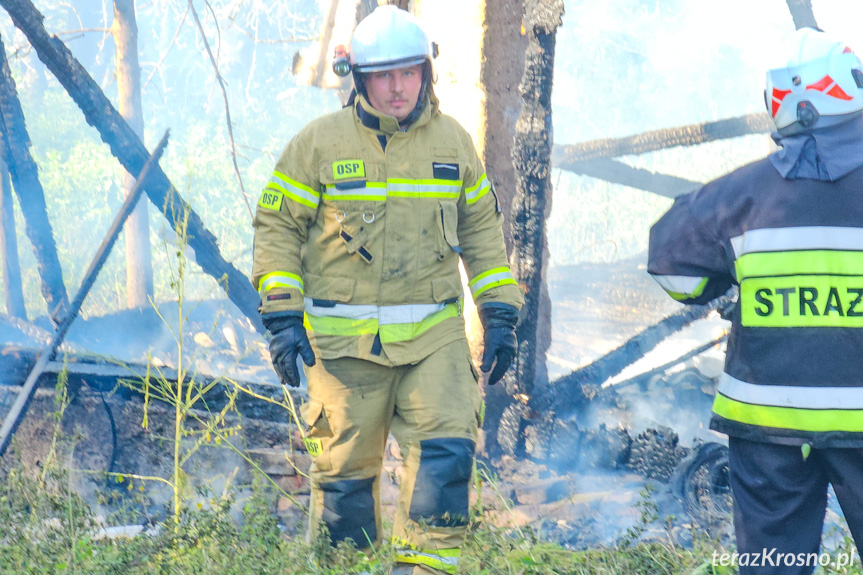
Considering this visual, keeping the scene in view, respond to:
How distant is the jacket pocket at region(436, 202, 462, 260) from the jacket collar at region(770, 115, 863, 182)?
3.80 feet

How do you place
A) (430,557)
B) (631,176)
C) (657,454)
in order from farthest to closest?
(631,176), (657,454), (430,557)

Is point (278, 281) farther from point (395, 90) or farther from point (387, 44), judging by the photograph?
point (387, 44)

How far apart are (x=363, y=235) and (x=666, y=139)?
17.0 ft

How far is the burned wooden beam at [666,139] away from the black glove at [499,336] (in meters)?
4.50

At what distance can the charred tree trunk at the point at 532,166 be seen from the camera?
4.42 m

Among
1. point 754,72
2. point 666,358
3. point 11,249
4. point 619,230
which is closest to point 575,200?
point 619,230

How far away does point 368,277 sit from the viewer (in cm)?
278

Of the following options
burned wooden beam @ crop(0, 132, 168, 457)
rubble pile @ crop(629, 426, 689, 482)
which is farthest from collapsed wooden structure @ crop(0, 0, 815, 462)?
rubble pile @ crop(629, 426, 689, 482)

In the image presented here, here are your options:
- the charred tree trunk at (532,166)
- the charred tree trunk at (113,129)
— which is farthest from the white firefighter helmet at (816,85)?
the charred tree trunk at (113,129)

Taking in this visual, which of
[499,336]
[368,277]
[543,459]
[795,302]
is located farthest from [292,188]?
[543,459]

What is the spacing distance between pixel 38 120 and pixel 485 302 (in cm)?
1389

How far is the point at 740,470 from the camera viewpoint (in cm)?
212

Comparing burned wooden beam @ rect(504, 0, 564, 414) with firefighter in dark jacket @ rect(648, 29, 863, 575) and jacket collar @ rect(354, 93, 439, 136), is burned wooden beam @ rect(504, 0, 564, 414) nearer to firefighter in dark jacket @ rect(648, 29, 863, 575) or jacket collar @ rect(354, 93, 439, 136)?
jacket collar @ rect(354, 93, 439, 136)

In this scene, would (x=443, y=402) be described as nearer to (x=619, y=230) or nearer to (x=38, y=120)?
(x=38, y=120)
